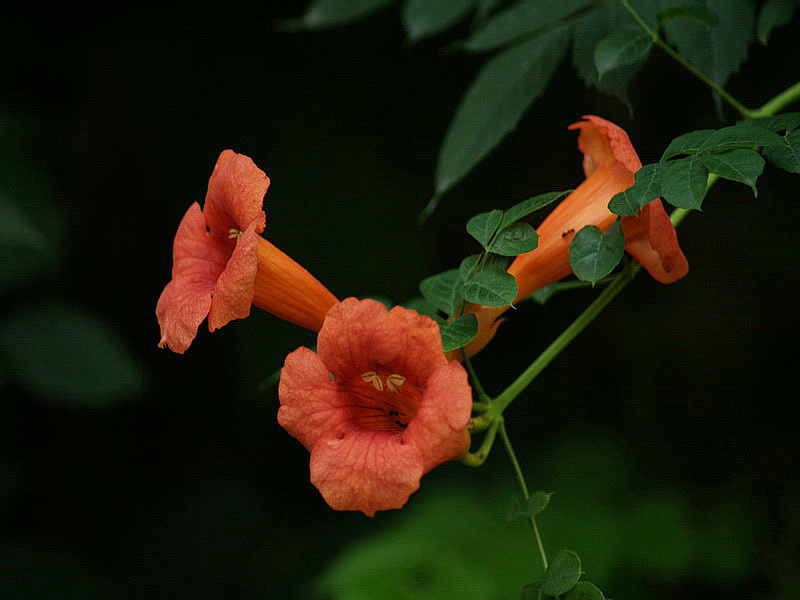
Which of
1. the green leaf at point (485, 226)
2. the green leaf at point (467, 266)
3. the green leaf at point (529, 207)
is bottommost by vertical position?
the green leaf at point (467, 266)

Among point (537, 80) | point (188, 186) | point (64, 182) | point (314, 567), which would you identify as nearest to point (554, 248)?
point (537, 80)

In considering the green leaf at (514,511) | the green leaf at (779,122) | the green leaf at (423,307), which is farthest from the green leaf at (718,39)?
the green leaf at (514,511)

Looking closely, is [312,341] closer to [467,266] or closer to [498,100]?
[498,100]

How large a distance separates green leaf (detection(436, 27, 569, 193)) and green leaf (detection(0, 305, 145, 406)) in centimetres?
121

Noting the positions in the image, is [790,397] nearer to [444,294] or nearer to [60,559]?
[444,294]

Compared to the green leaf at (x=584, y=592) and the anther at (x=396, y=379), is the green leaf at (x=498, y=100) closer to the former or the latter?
the anther at (x=396, y=379)

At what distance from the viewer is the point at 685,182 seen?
0.94 m

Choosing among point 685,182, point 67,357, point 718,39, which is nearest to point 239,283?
point 685,182

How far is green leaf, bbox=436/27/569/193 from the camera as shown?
1604 mm

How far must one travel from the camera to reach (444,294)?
3.68ft

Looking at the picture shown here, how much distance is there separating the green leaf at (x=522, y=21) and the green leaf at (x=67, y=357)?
54.5 inches

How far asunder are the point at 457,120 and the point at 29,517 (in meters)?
2.12

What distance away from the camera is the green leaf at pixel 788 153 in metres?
0.94

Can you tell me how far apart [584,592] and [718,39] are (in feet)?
3.47
